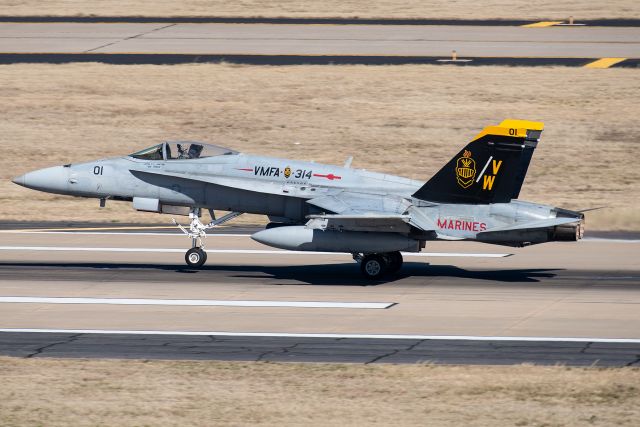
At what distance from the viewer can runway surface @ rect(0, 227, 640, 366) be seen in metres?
21.0

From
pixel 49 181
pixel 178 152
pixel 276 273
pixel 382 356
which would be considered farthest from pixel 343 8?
pixel 382 356

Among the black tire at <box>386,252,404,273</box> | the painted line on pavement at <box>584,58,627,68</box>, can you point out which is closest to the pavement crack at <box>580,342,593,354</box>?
the black tire at <box>386,252,404,273</box>

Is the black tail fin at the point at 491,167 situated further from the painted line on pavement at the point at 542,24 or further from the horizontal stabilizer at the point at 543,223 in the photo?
the painted line on pavement at the point at 542,24

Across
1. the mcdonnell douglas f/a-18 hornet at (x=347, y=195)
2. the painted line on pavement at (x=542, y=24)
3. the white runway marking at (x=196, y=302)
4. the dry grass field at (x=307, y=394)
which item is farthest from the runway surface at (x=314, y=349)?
the painted line on pavement at (x=542, y=24)

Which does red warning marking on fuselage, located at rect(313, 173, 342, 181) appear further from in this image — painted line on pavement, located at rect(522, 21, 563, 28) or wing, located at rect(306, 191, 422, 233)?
painted line on pavement, located at rect(522, 21, 563, 28)

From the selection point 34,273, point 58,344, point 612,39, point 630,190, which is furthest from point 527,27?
point 58,344

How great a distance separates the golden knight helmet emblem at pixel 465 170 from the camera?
2623 cm

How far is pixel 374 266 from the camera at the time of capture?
27156mm

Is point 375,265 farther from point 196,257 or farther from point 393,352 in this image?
point 393,352

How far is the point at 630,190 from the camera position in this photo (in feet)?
128

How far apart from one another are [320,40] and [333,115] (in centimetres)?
1125

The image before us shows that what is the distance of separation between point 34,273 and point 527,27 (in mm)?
38261

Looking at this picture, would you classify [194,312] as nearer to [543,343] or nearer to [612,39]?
[543,343]

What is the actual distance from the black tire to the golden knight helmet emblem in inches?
96.7
